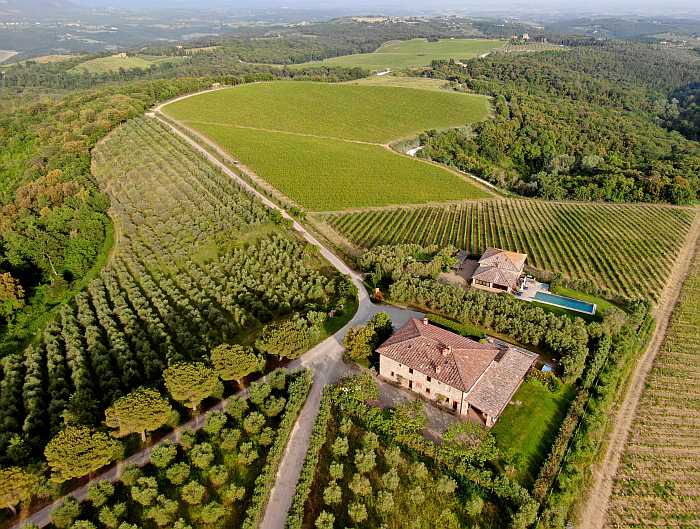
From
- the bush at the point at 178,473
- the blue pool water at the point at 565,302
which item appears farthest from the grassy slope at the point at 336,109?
the bush at the point at 178,473

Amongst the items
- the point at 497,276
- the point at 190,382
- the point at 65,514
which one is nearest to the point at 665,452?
the point at 497,276

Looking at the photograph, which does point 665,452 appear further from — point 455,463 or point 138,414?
point 138,414

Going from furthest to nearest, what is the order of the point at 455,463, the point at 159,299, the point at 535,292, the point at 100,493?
the point at 535,292
the point at 159,299
the point at 455,463
the point at 100,493

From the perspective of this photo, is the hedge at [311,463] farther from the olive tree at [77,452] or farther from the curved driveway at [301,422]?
the olive tree at [77,452]

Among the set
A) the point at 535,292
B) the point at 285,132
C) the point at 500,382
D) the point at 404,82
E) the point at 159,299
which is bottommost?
the point at 535,292

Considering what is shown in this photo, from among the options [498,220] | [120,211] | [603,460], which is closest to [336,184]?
[498,220]

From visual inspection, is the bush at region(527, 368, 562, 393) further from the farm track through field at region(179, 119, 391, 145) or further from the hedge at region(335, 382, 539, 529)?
the farm track through field at region(179, 119, 391, 145)
